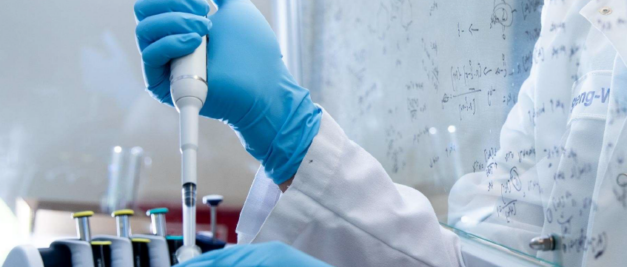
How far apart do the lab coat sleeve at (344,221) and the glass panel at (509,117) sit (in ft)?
0.55

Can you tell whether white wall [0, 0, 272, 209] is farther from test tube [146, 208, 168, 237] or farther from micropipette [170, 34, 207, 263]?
micropipette [170, 34, 207, 263]

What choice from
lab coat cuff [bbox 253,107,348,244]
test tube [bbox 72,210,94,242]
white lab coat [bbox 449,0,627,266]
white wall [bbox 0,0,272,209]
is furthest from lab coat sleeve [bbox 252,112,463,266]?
white wall [bbox 0,0,272,209]

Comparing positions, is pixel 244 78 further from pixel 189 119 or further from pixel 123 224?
pixel 123 224

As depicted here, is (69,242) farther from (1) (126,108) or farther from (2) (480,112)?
(2) (480,112)

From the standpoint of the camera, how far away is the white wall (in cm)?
150

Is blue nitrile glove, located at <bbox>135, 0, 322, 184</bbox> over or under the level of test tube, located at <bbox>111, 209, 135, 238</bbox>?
over

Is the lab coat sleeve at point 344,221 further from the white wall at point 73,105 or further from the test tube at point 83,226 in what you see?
the white wall at point 73,105

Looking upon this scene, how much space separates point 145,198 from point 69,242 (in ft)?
1.86

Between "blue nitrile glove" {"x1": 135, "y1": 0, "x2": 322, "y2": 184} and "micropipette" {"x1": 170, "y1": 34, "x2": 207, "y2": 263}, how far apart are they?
0.05 metres

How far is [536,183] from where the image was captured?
0.76m

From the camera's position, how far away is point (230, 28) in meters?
0.78

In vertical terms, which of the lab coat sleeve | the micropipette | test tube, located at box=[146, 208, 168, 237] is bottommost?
test tube, located at box=[146, 208, 168, 237]

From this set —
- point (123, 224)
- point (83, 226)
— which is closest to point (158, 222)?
point (123, 224)

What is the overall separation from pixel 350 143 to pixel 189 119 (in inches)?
11.2
